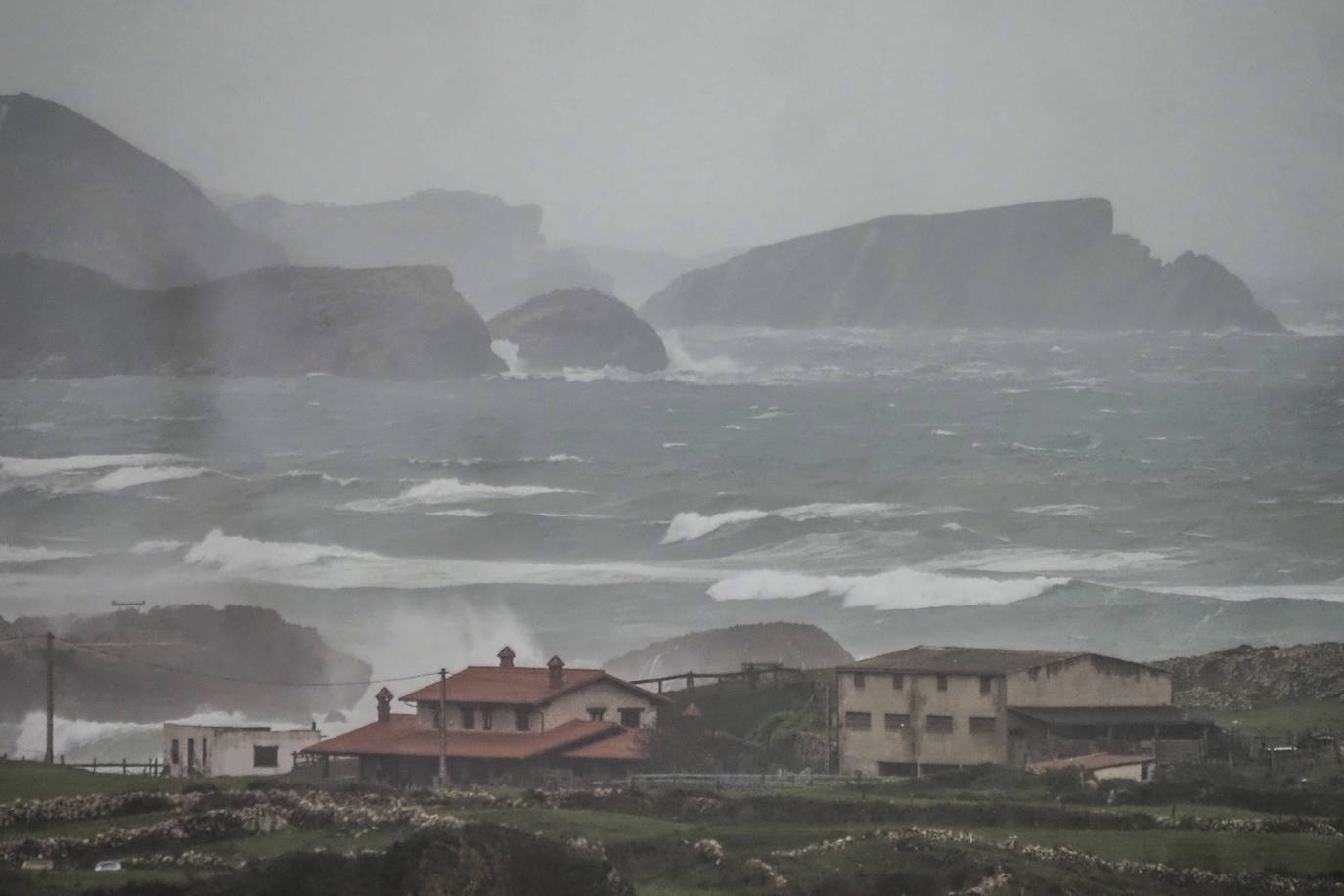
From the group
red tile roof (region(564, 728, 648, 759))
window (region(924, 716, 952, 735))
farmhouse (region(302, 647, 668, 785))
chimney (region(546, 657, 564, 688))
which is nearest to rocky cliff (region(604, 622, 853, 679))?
farmhouse (region(302, 647, 668, 785))

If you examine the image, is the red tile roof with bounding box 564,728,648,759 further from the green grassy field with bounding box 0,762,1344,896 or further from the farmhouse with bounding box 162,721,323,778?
the farmhouse with bounding box 162,721,323,778

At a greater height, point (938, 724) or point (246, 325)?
point (246, 325)

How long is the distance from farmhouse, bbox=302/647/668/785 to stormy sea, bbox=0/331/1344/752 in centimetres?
1408

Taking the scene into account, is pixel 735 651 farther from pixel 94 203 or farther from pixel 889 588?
pixel 94 203

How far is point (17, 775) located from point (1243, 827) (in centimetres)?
1901

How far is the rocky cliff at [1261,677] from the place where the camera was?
46.7 m

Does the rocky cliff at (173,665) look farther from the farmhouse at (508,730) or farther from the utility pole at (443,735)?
the utility pole at (443,735)

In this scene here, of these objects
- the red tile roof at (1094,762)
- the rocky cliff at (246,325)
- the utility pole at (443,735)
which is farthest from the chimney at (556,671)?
the rocky cliff at (246,325)

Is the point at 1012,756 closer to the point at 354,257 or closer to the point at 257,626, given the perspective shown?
the point at 257,626

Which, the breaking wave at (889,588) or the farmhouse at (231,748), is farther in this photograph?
the breaking wave at (889,588)

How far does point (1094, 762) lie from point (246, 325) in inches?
1596

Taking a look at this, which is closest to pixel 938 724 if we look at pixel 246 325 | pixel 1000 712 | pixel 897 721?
pixel 897 721

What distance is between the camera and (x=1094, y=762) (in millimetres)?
39469

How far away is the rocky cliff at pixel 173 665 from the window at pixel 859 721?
61.7 feet
